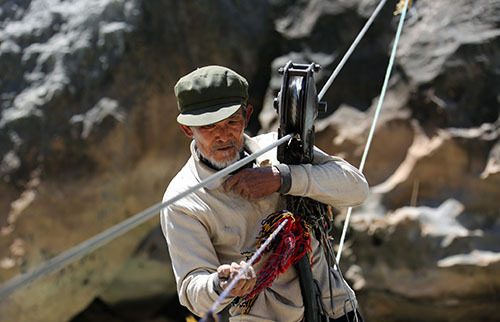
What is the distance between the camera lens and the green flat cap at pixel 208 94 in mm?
1477

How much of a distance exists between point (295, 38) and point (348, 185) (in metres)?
2.49

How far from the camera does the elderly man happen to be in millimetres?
1460

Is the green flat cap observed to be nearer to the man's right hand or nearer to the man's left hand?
the man's left hand

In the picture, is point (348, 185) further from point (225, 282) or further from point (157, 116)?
point (157, 116)

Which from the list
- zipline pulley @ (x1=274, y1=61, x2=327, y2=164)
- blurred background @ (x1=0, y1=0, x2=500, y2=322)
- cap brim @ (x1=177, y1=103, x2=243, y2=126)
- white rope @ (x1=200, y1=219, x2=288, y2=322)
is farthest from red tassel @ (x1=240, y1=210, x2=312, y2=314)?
blurred background @ (x1=0, y1=0, x2=500, y2=322)

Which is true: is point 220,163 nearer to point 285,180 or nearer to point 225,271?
point 285,180

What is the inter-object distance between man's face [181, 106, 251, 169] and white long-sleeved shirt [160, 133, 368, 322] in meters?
0.04

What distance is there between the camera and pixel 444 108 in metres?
3.35

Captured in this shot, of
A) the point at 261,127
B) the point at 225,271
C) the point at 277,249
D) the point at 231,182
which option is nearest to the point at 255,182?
the point at 231,182

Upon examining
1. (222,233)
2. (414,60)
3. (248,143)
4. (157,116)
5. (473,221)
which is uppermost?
(248,143)

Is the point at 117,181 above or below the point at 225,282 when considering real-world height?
below

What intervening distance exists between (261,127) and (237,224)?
7.85ft

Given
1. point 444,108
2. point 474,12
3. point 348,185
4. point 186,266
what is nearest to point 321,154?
point 348,185

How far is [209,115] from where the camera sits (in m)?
1.46
